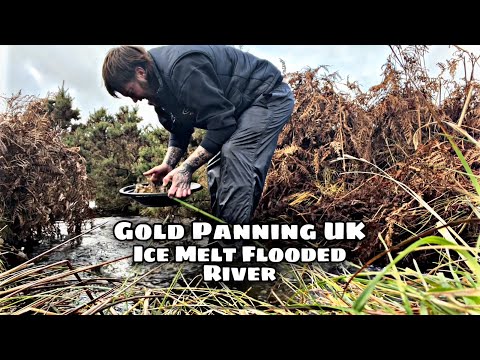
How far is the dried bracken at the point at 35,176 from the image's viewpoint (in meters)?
2.47

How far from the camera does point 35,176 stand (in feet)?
8.46

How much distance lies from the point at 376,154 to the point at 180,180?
1165 millimetres

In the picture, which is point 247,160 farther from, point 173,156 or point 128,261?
point 128,261

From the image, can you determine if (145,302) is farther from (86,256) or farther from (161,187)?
(161,187)

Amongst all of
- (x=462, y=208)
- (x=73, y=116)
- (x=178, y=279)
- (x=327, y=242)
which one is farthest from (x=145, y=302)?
(x=462, y=208)

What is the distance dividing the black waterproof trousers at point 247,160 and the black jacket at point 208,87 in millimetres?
56

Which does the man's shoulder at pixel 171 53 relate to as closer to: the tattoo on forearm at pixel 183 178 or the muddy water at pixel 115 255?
the tattoo on forearm at pixel 183 178

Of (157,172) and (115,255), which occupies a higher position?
(157,172)

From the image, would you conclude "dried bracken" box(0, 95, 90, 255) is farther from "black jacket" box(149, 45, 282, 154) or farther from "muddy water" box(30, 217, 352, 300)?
"black jacket" box(149, 45, 282, 154)

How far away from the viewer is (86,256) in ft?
7.84

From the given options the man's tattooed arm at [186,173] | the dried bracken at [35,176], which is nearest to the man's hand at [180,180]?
the man's tattooed arm at [186,173]

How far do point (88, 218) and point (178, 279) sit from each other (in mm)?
695

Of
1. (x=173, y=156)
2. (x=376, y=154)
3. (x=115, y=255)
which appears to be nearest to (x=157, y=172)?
(x=173, y=156)

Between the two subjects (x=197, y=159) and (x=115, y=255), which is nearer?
(x=115, y=255)
